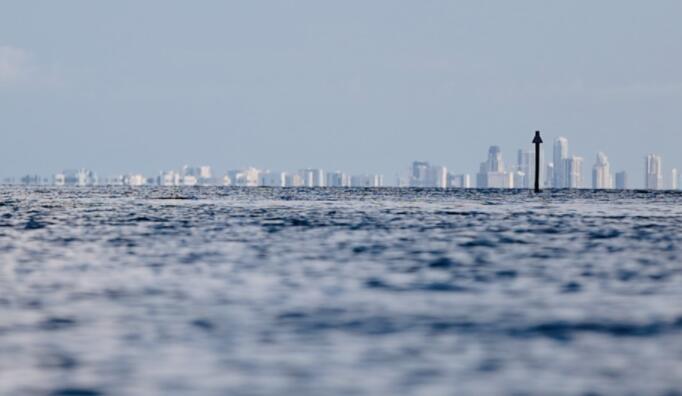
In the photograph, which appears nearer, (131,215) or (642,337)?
(642,337)

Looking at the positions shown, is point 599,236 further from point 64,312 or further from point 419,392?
point 419,392

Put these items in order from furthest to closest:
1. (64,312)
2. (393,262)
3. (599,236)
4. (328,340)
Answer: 1. (599,236)
2. (393,262)
3. (64,312)
4. (328,340)

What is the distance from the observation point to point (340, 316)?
1333cm

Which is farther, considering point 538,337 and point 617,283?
point 617,283

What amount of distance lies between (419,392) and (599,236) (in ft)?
63.1

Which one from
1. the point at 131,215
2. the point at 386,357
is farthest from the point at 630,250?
the point at 131,215

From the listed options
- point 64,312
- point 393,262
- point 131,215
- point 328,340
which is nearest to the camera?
point 328,340

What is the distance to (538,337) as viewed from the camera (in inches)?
466

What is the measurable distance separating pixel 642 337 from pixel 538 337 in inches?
40.3

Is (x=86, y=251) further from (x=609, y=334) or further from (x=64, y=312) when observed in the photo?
(x=609, y=334)

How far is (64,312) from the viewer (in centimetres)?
1388

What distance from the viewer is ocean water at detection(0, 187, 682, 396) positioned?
9859 mm

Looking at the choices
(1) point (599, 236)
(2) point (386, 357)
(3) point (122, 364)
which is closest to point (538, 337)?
(2) point (386, 357)

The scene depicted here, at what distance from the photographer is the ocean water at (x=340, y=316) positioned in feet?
32.3
